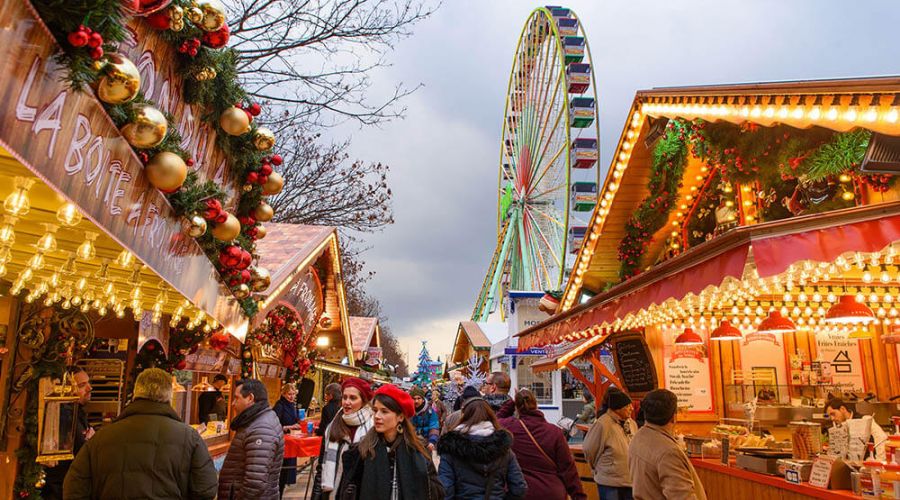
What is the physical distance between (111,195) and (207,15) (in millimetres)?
1095

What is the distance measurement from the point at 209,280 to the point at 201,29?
1.98 metres

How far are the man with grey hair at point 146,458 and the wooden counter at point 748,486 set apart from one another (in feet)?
14.5

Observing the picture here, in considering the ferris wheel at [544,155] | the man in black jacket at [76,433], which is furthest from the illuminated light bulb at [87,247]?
the ferris wheel at [544,155]

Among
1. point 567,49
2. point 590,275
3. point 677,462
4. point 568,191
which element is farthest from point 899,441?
point 567,49

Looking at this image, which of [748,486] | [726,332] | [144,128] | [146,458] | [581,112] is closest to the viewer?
[144,128]

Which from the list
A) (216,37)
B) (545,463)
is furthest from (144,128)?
(545,463)

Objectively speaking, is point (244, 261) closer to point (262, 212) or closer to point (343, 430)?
point (262, 212)

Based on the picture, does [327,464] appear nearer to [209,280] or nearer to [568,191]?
[209,280]

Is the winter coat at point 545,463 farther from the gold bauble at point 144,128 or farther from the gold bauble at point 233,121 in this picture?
the gold bauble at point 144,128

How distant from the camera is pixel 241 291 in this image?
5543 millimetres

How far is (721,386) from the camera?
933cm

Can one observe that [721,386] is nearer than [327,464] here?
No

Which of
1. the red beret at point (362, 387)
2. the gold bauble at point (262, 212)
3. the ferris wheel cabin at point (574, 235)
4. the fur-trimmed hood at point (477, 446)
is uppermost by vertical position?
the ferris wheel cabin at point (574, 235)

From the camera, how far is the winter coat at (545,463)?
15.4 ft
